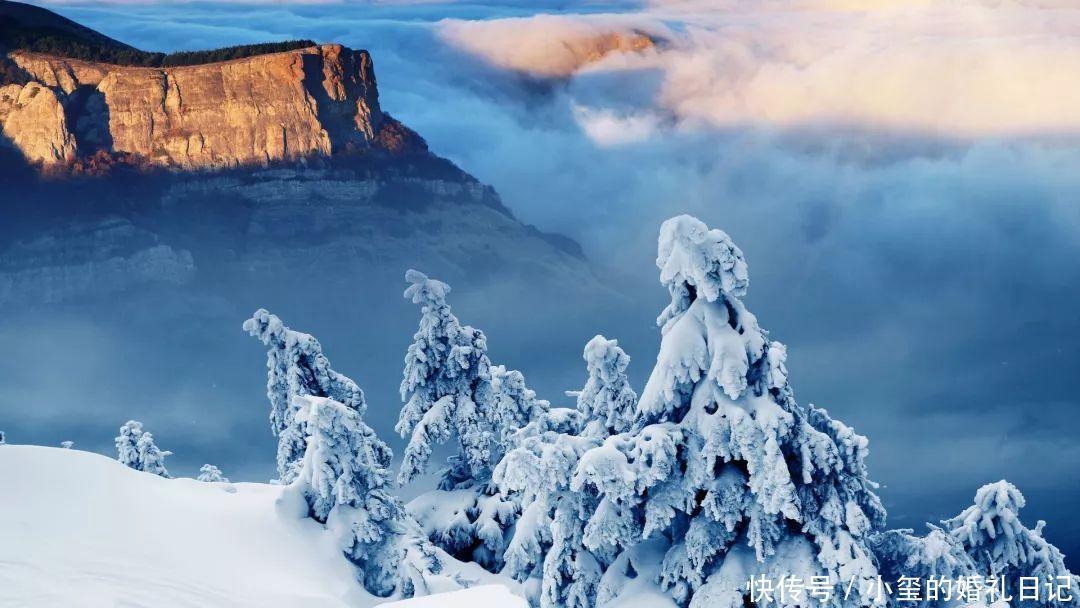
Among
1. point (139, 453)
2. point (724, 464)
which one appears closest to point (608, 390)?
point (724, 464)

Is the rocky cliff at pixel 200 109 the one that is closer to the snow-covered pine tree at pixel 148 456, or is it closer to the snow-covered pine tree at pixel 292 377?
the snow-covered pine tree at pixel 148 456

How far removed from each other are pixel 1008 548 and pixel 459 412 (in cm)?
1566

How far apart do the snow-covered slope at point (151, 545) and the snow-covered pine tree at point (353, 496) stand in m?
0.47

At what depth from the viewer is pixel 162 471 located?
3803cm

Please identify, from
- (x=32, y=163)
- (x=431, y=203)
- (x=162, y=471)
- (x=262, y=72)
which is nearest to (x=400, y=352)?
(x=431, y=203)

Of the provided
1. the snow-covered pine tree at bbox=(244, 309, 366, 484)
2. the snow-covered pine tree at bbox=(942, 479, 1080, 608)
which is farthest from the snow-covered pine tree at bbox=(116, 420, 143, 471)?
the snow-covered pine tree at bbox=(942, 479, 1080, 608)

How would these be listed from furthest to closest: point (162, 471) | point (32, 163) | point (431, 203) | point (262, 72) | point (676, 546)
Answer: point (431, 203), point (32, 163), point (262, 72), point (162, 471), point (676, 546)

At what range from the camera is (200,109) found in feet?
430

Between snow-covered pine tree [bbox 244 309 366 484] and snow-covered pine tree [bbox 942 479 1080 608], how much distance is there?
A: 16.4 metres

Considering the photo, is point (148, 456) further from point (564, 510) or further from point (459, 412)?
point (564, 510)

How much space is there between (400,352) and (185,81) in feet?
160

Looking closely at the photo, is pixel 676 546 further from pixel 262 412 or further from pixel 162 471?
pixel 262 412

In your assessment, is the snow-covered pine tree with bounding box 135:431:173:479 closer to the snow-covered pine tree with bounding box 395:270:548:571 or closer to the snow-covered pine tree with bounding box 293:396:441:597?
the snow-covered pine tree with bounding box 395:270:548:571

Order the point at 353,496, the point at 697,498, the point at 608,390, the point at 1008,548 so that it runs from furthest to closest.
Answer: the point at 608,390, the point at 1008,548, the point at 353,496, the point at 697,498
